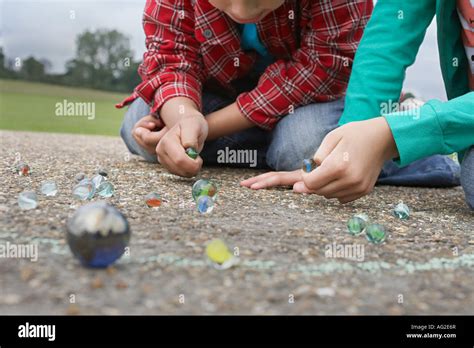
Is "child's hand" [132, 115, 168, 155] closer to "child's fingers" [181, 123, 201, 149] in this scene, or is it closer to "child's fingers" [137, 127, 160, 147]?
"child's fingers" [137, 127, 160, 147]

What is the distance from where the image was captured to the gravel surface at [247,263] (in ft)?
3.12

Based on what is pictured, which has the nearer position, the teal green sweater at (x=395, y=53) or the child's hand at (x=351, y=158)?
the child's hand at (x=351, y=158)

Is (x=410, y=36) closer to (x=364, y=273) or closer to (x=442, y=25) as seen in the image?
(x=442, y=25)

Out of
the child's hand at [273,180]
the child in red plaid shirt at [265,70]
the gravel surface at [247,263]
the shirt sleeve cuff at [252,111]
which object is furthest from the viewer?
→ the shirt sleeve cuff at [252,111]

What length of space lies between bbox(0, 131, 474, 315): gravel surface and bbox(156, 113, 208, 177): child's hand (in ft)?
0.41

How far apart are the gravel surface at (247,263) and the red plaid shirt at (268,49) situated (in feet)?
2.07

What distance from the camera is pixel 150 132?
236 cm

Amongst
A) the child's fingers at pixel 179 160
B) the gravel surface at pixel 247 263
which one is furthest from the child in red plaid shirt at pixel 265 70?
the gravel surface at pixel 247 263

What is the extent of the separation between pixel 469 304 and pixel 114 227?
674 mm

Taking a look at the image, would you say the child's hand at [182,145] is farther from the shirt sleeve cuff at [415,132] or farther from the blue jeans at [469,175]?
the blue jeans at [469,175]

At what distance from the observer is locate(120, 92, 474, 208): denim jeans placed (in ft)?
7.90
